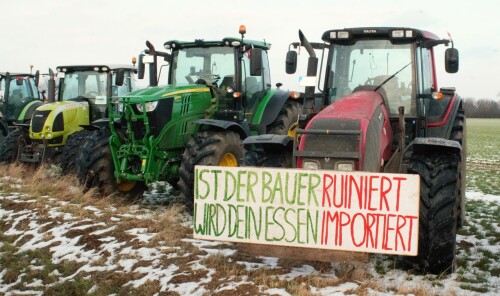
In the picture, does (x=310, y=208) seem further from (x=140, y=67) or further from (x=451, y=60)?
(x=140, y=67)

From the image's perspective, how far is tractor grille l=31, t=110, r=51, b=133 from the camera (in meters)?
13.0

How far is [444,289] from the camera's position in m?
5.67

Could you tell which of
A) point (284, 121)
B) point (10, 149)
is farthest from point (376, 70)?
point (10, 149)

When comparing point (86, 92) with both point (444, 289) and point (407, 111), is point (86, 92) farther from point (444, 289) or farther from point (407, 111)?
point (444, 289)

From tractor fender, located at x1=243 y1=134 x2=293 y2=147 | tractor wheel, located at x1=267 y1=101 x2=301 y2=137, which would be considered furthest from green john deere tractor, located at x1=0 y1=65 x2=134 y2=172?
tractor fender, located at x1=243 y1=134 x2=293 y2=147

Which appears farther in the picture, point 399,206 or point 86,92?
point 86,92

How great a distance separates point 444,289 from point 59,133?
31.0 feet

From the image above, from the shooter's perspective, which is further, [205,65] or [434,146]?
[205,65]

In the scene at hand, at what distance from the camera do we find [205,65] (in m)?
10.4

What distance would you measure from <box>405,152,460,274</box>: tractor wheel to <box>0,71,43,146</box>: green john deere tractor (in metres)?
12.8

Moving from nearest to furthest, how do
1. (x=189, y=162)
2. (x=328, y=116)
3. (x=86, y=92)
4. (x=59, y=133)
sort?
(x=328, y=116) → (x=189, y=162) → (x=59, y=133) → (x=86, y=92)

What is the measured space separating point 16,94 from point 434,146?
13.3 m

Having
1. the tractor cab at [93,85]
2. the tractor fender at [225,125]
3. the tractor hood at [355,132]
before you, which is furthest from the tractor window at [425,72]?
the tractor cab at [93,85]

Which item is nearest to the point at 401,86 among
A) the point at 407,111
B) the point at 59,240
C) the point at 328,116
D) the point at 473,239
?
the point at 407,111
